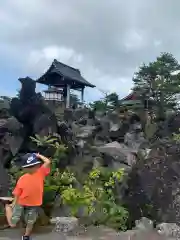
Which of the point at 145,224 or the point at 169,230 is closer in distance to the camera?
the point at 169,230

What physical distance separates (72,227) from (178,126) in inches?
224

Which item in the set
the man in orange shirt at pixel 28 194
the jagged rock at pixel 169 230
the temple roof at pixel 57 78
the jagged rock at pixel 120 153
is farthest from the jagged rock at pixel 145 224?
the temple roof at pixel 57 78

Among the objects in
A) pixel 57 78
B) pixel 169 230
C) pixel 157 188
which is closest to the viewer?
pixel 169 230

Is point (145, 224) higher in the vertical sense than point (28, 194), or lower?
lower

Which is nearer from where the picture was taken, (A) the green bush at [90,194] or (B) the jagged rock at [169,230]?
(B) the jagged rock at [169,230]

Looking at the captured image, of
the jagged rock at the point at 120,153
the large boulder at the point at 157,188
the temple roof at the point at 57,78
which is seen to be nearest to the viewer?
the large boulder at the point at 157,188

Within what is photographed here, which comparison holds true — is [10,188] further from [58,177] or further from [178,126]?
[178,126]

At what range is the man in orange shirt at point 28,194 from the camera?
14.7ft

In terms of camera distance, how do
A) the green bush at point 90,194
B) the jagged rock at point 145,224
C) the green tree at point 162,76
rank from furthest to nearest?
the green tree at point 162,76
the green bush at point 90,194
the jagged rock at point 145,224

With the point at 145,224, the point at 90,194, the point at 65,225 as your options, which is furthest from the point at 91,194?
the point at 145,224

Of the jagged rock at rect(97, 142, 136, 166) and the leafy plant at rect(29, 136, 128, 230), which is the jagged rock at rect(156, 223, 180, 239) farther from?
the jagged rock at rect(97, 142, 136, 166)

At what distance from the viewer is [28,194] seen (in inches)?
177

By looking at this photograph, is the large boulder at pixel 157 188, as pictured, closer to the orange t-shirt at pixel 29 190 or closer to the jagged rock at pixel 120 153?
the orange t-shirt at pixel 29 190

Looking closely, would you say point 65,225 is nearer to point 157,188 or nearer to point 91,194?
point 91,194
